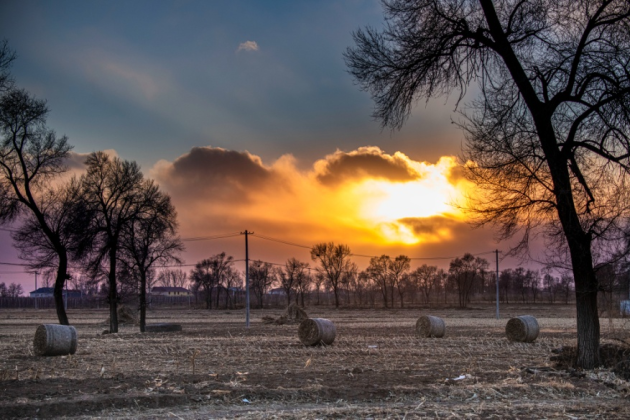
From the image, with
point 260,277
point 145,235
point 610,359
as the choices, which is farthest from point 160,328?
point 260,277

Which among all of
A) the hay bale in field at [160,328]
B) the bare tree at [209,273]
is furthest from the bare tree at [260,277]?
the hay bale in field at [160,328]

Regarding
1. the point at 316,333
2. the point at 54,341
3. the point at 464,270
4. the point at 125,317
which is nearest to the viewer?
the point at 54,341

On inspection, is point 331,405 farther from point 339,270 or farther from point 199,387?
point 339,270

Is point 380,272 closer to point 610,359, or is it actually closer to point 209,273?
point 209,273

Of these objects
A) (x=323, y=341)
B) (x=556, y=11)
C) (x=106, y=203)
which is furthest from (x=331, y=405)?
(x=106, y=203)

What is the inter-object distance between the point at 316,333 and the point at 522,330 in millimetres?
8019

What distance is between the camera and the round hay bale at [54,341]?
17.1 metres

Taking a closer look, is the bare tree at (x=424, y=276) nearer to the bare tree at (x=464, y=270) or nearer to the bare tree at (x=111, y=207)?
the bare tree at (x=464, y=270)

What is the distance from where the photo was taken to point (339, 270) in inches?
3996

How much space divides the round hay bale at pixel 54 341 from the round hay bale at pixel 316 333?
307 inches

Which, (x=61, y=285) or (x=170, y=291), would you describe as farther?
(x=170, y=291)

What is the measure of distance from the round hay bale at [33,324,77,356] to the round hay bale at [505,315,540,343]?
626 inches

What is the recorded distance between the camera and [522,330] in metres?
21.2

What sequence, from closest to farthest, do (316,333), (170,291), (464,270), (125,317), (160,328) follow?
1. (316,333)
2. (160,328)
3. (125,317)
4. (464,270)
5. (170,291)
